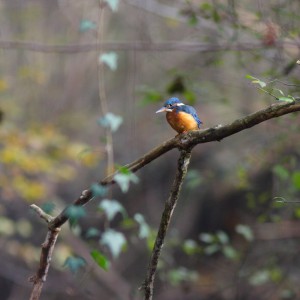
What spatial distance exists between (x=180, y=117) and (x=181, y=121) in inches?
0.9

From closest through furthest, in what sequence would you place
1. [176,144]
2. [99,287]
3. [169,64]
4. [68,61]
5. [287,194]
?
[176,144]
[287,194]
[99,287]
[169,64]
[68,61]

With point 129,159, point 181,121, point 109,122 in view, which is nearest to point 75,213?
point 181,121

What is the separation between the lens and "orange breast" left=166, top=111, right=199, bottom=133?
233cm

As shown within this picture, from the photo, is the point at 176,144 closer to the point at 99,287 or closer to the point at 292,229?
the point at 292,229

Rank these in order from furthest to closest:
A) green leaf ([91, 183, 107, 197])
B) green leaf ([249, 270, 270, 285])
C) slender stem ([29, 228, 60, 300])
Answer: green leaf ([249, 270, 270, 285])
slender stem ([29, 228, 60, 300])
green leaf ([91, 183, 107, 197])

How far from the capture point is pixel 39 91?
7.99 meters

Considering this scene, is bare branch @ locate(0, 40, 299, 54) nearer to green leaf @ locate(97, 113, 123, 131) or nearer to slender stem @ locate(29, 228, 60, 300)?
green leaf @ locate(97, 113, 123, 131)

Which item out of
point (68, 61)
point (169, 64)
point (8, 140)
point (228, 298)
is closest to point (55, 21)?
point (68, 61)

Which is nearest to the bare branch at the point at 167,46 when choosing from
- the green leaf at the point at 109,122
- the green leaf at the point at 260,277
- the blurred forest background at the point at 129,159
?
the blurred forest background at the point at 129,159

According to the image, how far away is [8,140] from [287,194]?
10.1ft

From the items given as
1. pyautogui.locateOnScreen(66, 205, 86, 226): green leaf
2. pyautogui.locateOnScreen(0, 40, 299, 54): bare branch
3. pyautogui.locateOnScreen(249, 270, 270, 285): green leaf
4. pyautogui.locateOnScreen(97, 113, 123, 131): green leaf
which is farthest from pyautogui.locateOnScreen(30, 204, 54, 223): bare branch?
pyautogui.locateOnScreen(249, 270, 270, 285): green leaf

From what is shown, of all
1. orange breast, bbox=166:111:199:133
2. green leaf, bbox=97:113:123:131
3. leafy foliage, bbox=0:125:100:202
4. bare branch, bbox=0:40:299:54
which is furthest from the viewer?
leafy foliage, bbox=0:125:100:202

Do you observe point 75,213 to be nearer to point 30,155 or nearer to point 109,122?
point 109,122

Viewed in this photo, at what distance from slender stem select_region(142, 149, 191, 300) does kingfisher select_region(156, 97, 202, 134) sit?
0.42 meters
